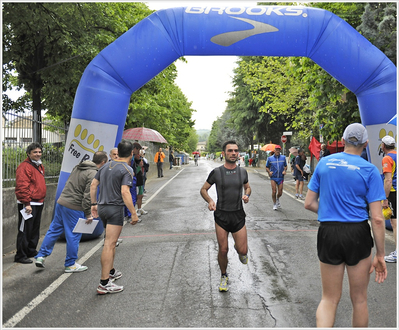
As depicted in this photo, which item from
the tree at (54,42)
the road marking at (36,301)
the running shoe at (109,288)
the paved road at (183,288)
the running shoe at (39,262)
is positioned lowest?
the road marking at (36,301)

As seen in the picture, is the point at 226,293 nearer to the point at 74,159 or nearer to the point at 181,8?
the point at 74,159

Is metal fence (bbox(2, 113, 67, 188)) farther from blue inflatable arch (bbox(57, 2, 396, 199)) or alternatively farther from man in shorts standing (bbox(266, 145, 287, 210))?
man in shorts standing (bbox(266, 145, 287, 210))

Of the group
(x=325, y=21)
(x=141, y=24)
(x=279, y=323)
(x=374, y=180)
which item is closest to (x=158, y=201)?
(x=141, y=24)

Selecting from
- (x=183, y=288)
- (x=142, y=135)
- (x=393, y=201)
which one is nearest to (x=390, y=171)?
(x=393, y=201)

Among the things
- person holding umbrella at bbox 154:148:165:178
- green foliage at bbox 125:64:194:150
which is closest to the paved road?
green foliage at bbox 125:64:194:150

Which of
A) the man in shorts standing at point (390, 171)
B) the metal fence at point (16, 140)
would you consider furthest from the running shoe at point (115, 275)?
the man in shorts standing at point (390, 171)

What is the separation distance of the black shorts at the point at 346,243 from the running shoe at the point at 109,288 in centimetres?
270

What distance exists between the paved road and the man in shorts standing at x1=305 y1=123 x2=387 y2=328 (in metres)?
0.80

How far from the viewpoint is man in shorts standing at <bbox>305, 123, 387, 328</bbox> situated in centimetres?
328

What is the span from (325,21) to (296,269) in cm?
496

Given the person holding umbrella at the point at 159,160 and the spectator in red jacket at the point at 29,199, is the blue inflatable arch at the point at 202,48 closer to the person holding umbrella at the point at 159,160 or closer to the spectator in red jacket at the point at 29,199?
the spectator in red jacket at the point at 29,199

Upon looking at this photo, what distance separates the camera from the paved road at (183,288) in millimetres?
4121

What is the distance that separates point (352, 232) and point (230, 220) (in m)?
1.95

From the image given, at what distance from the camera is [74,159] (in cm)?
770
